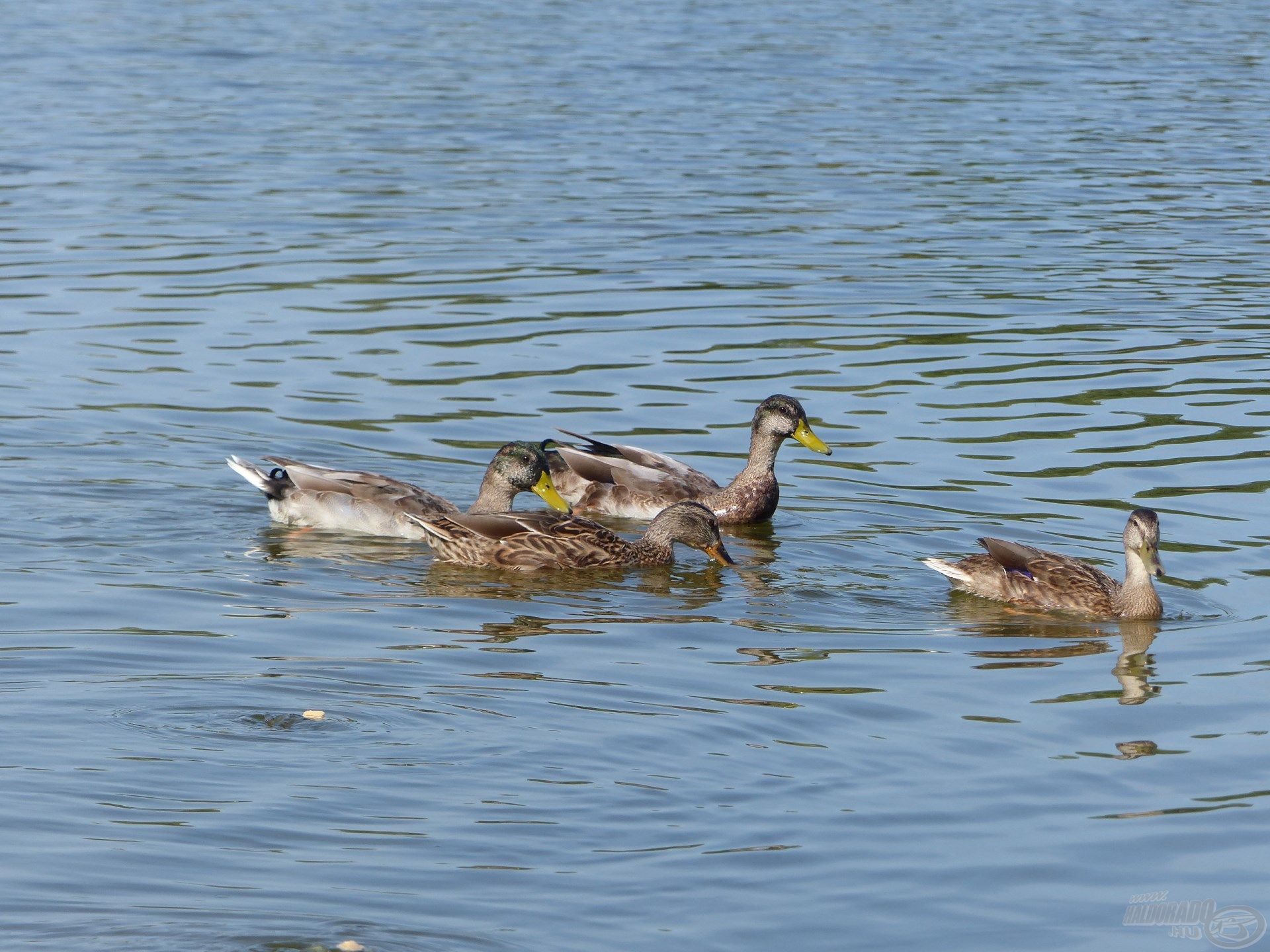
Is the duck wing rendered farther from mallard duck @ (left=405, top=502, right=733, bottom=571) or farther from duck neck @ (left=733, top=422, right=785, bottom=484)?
duck neck @ (left=733, top=422, right=785, bottom=484)

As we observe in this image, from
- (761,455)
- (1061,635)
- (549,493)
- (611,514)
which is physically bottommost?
(1061,635)

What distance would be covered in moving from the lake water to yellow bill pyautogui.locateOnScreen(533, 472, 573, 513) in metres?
0.83

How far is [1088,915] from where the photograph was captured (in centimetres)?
702

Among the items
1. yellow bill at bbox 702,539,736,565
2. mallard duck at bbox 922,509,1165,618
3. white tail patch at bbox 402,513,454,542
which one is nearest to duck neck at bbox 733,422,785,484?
yellow bill at bbox 702,539,736,565

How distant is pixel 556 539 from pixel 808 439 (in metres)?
2.30

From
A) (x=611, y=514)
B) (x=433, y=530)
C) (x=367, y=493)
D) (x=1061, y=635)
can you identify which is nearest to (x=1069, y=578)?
(x=1061, y=635)

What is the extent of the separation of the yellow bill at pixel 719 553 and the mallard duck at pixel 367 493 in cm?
115

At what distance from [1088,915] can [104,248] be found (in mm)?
15856

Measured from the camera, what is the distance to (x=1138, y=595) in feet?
35.6

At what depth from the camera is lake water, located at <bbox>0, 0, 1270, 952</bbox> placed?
7.27 meters

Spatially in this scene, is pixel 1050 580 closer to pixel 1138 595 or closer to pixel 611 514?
pixel 1138 595

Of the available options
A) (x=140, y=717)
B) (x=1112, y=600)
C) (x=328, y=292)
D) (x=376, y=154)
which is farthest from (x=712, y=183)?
(x=140, y=717)

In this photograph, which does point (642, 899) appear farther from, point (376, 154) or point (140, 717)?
point (376, 154)

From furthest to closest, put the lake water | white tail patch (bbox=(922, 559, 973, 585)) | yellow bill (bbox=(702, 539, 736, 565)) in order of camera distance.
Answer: yellow bill (bbox=(702, 539, 736, 565)) < white tail patch (bbox=(922, 559, 973, 585)) < the lake water
